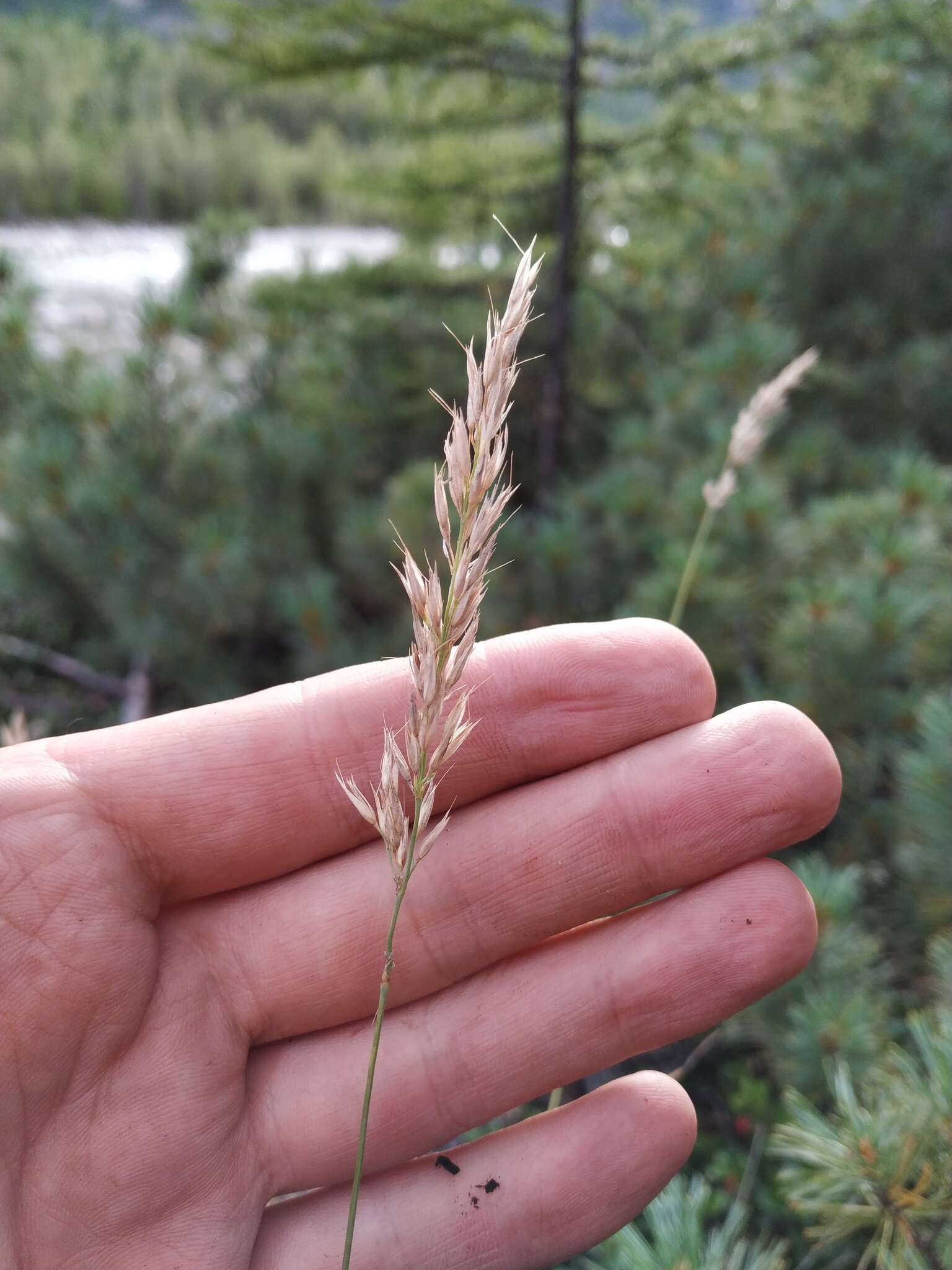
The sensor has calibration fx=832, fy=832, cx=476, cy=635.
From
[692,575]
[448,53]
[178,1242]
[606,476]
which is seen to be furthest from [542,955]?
[448,53]

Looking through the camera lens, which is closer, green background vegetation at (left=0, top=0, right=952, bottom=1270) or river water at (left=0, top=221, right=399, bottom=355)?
green background vegetation at (left=0, top=0, right=952, bottom=1270)

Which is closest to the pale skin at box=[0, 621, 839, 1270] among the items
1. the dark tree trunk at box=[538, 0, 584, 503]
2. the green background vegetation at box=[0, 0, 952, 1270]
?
the green background vegetation at box=[0, 0, 952, 1270]

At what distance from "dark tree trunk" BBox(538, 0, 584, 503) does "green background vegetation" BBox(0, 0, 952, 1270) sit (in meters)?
0.02

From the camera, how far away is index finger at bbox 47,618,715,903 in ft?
3.96

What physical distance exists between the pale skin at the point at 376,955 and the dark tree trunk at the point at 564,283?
71.6 inches

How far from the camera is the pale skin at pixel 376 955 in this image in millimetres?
1171

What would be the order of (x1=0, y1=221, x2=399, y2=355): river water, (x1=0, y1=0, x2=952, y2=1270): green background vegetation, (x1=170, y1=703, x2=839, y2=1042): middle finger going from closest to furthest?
1. (x1=170, y1=703, x2=839, y2=1042): middle finger
2. (x1=0, y1=0, x2=952, y2=1270): green background vegetation
3. (x1=0, y1=221, x2=399, y2=355): river water

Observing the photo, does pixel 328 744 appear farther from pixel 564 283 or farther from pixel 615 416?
pixel 615 416

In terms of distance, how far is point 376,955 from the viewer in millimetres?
1248

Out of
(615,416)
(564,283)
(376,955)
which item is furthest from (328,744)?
(615,416)

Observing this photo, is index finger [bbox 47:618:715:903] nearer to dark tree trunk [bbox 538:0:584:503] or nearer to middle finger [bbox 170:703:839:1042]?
middle finger [bbox 170:703:839:1042]

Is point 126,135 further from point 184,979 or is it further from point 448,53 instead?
point 184,979

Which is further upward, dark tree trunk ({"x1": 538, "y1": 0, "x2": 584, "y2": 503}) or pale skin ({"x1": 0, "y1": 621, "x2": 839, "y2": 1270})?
dark tree trunk ({"x1": 538, "y1": 0, "x2": 584, "y2": 503})

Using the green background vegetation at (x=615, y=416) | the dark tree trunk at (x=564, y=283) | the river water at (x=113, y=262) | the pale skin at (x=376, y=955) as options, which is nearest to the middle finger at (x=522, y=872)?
the pale skin at (x=376, y=955)
